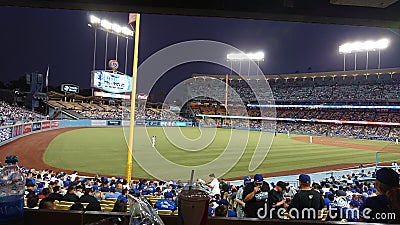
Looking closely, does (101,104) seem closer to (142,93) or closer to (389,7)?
(142,93)

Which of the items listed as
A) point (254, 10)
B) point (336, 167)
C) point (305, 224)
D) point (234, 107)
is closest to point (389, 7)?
point (254, 10)

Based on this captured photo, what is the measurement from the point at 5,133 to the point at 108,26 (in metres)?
23.7

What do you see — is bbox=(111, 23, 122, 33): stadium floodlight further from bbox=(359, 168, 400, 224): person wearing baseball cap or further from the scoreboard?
bbox=(359, 168, 400, 224): person wearing baseball cap

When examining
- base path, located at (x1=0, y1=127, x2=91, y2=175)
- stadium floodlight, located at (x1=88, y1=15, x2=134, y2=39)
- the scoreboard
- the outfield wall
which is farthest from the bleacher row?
base path, located at (x1=0, y1=127, x2=91, y2=175)

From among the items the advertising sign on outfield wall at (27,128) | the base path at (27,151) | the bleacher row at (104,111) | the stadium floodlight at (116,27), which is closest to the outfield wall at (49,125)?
the advertising sign on outfield wall at (27,128)

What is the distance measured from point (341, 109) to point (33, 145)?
52252mm

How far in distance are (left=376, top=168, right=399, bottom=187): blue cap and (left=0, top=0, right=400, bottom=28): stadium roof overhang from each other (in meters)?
1.32

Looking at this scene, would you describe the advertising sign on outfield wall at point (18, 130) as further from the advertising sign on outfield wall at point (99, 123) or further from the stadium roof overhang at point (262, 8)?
the stadium roof overhang at point (262, 8)

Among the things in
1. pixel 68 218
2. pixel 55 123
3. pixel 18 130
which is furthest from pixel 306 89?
pixel 68 218

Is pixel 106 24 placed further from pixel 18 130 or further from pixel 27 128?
pixel 18 130

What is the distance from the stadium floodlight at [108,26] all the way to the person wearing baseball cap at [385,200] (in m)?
39.7

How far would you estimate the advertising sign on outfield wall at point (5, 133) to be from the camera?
17.9 m

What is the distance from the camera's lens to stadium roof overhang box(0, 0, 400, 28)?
7.82 feet

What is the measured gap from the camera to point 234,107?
6988 cm
